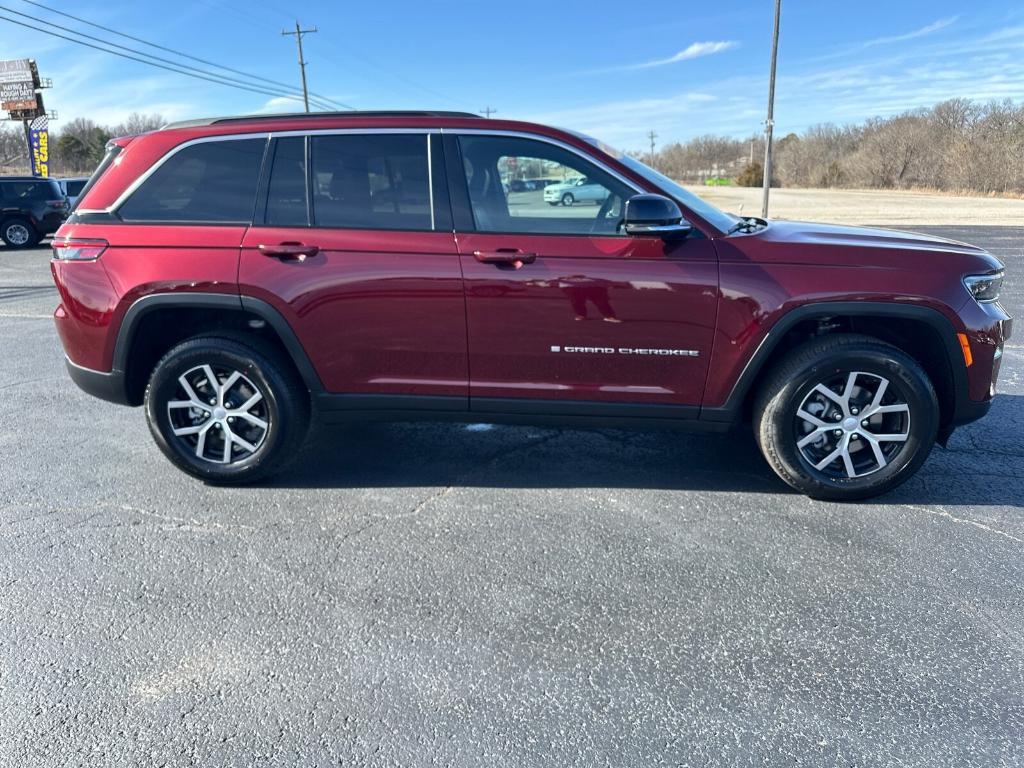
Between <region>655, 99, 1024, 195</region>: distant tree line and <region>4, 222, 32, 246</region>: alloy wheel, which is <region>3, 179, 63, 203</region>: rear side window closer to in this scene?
<region>4, 222, 32, 246</region>: alloy wheel

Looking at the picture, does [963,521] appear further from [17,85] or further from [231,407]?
[17,85]

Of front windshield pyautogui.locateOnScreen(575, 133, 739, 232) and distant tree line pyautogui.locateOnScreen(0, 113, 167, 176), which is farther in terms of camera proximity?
distant tree line pyautogui.locateOnScreen(0, 113, 167, 176)

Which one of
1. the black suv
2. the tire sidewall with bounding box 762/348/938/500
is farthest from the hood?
the black suv

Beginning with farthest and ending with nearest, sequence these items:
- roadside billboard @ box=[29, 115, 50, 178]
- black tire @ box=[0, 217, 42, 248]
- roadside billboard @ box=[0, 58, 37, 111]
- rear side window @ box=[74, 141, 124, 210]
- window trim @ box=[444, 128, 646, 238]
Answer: roadside billboard @ box=[0, 58, 37, 111] → roadside billboard @ box=[29, 115, 50, 178] → black tire @ box=[0, 217, 42, 248] → rear side window @ box=[74, 141, 124, 210] → window trim @ box=[444, 128, 646, 238]

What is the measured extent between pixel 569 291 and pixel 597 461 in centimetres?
122

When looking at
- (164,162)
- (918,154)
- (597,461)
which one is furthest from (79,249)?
(918,154)

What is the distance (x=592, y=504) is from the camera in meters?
3.59

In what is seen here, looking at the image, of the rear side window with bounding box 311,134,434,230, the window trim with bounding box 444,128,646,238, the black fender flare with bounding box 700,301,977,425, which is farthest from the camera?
the rear side window with bounding box 311,134,434,230

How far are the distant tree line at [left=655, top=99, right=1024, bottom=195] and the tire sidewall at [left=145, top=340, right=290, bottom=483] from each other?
5247 cm

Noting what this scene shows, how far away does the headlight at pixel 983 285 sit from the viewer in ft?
10.9

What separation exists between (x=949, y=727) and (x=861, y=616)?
1.86ft

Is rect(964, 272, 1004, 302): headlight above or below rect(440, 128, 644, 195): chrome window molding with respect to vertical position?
below

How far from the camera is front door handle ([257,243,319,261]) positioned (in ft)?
11.5

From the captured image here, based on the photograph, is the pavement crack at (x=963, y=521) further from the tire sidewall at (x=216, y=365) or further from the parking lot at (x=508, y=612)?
the tire sidewall at (x=216, y=365)
